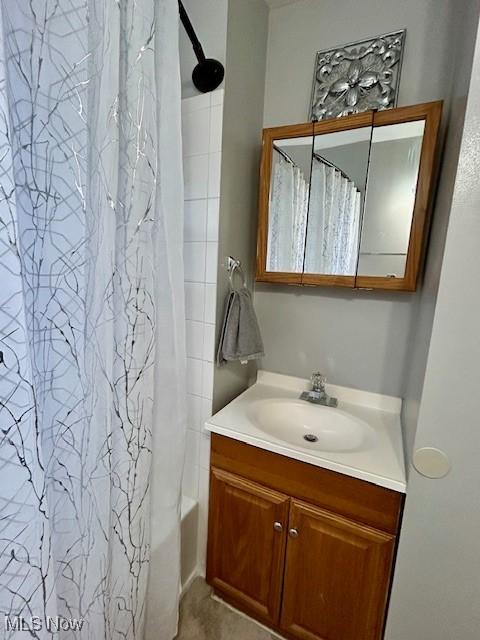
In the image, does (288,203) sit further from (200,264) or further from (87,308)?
(87,308)

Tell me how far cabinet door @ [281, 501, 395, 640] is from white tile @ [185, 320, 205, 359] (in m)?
0.66

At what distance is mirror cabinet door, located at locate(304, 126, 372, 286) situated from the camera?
1172mm

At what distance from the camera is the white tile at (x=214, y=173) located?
114cm

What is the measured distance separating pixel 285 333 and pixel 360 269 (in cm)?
46

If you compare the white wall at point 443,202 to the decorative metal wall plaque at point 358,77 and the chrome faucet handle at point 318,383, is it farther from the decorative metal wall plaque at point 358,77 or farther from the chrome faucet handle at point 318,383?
the chrome faucet handle at point 318,383

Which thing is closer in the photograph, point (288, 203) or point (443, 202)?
point (443, 202)

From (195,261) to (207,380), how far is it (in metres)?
0.49

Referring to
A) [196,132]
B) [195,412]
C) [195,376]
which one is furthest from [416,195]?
[195,412]

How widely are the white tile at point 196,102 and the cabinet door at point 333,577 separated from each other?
4.83 ft

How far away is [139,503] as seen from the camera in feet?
2.84

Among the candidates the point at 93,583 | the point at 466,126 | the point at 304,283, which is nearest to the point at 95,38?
the point at 466,126

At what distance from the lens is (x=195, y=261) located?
4.07 feet

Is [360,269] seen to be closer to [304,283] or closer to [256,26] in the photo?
[304,283]

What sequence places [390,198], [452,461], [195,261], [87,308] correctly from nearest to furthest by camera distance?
[87,308] → [452,461] → [390,198] → [195,261]
